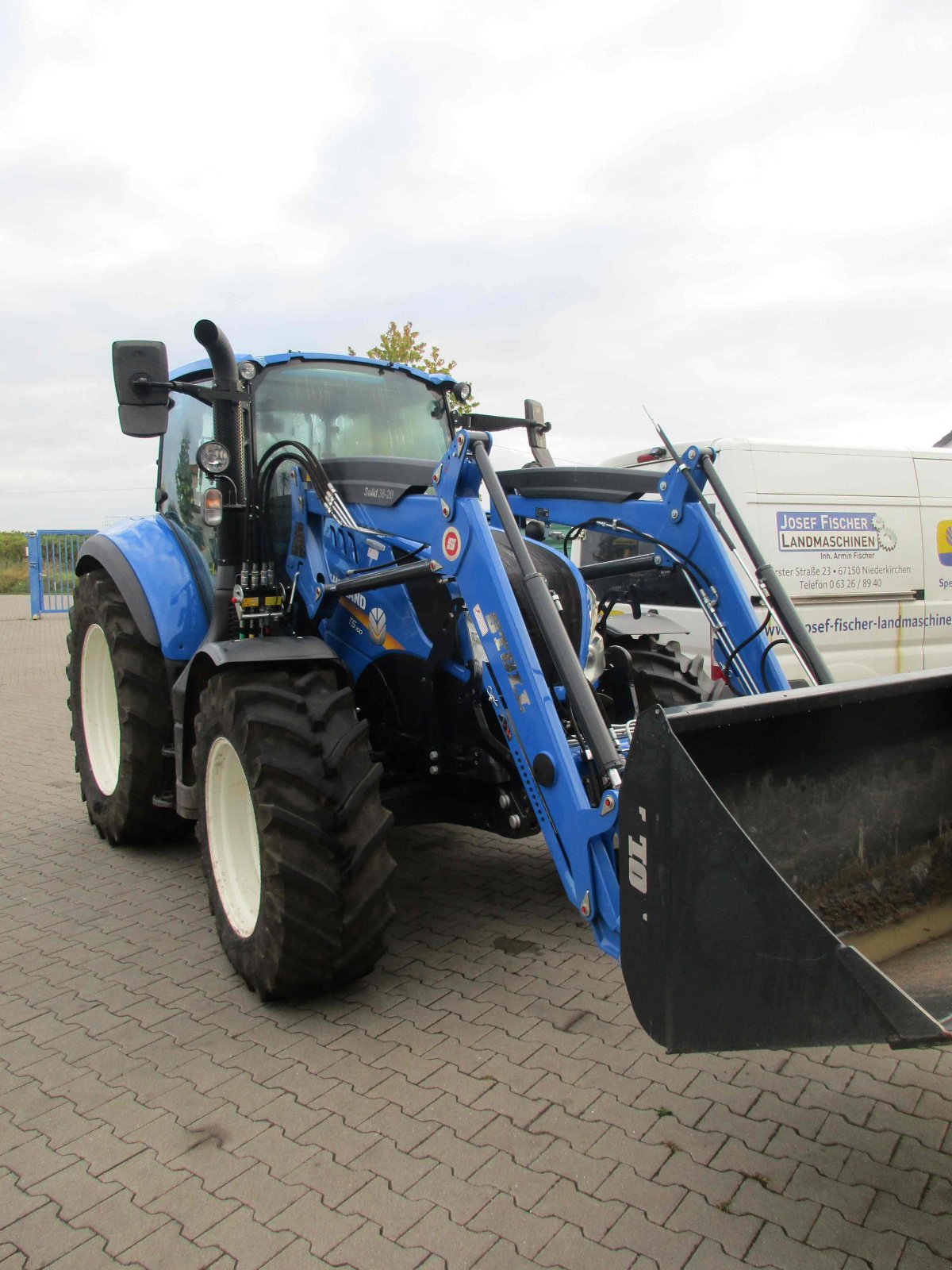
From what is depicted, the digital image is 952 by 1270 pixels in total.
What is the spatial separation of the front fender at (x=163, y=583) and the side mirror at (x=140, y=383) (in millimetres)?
1036

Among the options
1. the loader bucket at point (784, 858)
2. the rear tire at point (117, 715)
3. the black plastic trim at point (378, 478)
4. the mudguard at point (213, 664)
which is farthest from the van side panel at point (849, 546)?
the rear tire at point (117, 715)

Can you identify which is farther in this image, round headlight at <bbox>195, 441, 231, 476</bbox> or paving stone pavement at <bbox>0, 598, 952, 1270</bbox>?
round headlight at <bbox>195, 441, 231, 476</bbox>

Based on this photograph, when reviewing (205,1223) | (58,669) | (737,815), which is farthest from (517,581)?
(58,669)

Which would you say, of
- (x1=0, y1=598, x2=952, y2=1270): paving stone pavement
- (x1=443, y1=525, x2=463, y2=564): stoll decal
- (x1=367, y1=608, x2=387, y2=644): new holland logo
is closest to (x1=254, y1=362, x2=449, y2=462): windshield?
(x1=367, y1=608, x2=387, y2=644): new holland logo

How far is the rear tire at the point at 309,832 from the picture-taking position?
3.18m

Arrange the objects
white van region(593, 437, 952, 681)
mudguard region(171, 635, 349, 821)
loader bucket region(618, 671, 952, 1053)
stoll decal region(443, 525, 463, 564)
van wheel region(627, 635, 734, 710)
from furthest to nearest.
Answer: white van region(593, 437, 952, 681) → van wheel region(627, 635, 734, 710) → mudguard region(171, 635, 349, 821) → stoll decal region(443, 525, 463, 564) → loader bucket region(618, 671, 952, 1053)

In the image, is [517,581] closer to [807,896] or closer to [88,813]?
[807,896]

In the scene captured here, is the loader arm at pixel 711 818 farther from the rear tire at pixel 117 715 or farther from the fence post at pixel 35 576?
the fence post at pixel 35 576

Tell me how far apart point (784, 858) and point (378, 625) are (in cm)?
181

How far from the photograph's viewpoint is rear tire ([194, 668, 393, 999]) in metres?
3.18

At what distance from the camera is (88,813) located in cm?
580

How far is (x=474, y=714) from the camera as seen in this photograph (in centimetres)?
375

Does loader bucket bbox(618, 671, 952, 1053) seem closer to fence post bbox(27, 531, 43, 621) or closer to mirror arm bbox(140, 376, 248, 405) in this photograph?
mirror arm bbox(140, 376, 248, 405)

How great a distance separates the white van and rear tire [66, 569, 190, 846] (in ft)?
11.6
